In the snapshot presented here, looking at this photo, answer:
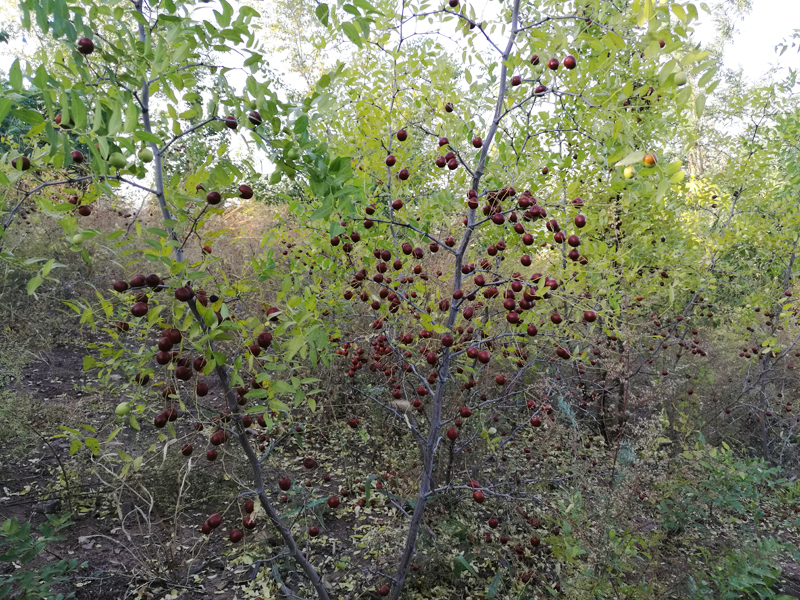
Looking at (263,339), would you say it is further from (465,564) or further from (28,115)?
(465,564)

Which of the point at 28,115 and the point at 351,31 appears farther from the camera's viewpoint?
the point at 351,31

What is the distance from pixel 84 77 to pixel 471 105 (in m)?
1.57

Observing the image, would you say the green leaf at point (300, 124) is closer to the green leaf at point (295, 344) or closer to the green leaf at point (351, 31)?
the green leaf at point (351, 31)

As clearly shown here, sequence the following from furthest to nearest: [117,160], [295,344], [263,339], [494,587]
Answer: [494,587]
[263,339]
[295,344]
[117,160]

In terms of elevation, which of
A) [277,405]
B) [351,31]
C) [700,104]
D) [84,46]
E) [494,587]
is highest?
[351,31]

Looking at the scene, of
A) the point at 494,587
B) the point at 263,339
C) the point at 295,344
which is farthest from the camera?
the point at 494,587

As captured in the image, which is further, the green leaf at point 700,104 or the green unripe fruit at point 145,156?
the green unripe fruit at point 145,156

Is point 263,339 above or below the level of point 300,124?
below

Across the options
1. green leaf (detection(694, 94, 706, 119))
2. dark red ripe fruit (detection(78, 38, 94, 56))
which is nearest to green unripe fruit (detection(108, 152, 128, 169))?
dark red ripe fruit (detection(78, 38, 94, 56))

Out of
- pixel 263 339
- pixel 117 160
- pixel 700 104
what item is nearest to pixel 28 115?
pixel 117 160

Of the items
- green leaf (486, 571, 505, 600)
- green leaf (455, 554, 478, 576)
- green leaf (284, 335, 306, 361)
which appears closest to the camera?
green leaf (284, 335, 306, 361)

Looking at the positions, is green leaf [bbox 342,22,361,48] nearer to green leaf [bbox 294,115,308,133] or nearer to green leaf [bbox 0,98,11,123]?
green leaf [bbox 294,115,308,133]

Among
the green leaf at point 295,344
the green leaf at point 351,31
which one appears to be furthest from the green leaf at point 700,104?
the green leaf at point 295,344

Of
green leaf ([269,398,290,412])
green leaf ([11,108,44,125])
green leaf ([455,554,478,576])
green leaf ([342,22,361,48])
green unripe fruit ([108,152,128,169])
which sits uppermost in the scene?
green leaf ([342,22,361,48])
